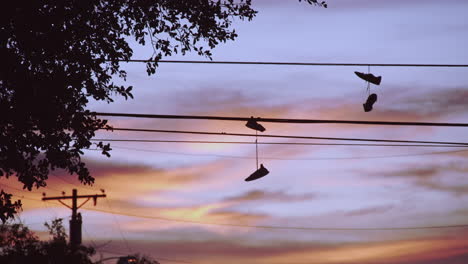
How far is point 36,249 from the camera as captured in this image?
2223cm

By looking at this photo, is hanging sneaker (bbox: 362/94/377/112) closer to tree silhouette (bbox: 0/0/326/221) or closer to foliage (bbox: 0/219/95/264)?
tree silhouette (bbox: 0/0/326/221)

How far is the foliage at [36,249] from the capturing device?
2173 centimetres

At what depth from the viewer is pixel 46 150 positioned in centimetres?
1069

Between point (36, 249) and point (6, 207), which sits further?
point (36, 249)

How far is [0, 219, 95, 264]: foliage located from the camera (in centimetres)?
2173

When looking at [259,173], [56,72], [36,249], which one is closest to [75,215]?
[36,249]

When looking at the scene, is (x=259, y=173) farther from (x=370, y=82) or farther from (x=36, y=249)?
(x=36, y=249)

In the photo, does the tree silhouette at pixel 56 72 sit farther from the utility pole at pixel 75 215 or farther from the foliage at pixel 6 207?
the utility pole at pixel 75 215

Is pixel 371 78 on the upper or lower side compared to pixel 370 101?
upper

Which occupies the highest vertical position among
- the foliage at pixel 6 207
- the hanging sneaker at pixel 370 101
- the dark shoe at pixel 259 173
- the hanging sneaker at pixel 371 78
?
the hanging sneaker at pixel 371 78

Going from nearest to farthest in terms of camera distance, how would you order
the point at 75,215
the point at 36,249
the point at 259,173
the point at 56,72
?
the point at 56,72 < the point at 259,173 < the point at 36,249 < the point at 75,215

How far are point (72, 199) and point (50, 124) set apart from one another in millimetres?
25867

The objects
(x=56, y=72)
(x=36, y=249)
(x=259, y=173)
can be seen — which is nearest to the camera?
(x=56, y=72)

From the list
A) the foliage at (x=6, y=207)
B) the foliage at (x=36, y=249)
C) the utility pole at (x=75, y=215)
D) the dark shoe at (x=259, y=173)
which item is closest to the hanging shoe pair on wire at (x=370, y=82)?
the dark shoe at (x=259, y=173)
